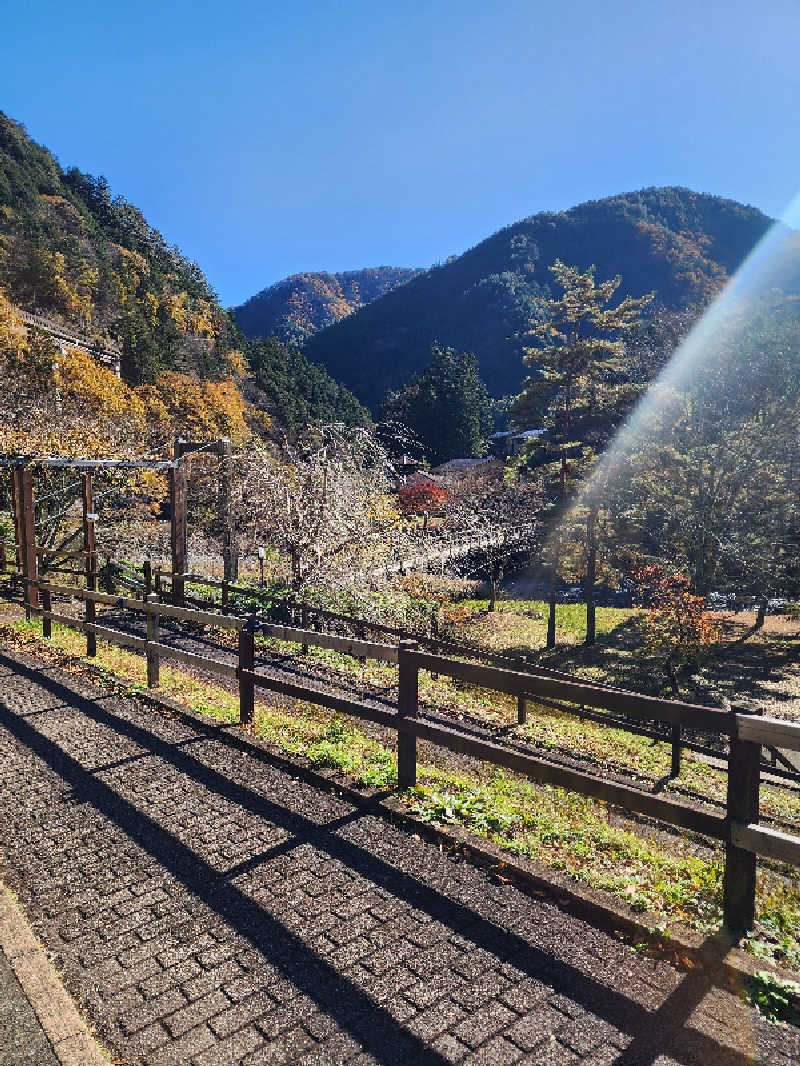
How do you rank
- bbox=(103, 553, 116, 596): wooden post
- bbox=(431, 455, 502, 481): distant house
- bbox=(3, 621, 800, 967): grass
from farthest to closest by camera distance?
bbox=(431, 455, 502, 481): distant house < bbox=(103, 553, 116, 596): wooden post < bbox=(3, 621, 800, 967): grass

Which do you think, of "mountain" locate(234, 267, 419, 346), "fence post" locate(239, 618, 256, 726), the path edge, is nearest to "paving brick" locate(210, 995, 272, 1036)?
the path edge

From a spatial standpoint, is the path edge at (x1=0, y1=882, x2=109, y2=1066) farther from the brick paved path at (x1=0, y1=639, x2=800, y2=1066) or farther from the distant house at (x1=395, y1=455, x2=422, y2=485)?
the distant house at (x1=395, y1=455, x2=422, y2=485)

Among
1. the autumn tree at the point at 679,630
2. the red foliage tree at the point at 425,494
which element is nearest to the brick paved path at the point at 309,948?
the autumn tree at the point at 679,630

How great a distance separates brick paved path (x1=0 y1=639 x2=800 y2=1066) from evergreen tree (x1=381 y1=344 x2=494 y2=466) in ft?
203

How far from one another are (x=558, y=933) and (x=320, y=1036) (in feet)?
4.01

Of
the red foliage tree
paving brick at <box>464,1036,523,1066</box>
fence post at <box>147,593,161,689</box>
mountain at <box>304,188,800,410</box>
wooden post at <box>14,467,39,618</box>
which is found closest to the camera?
paving brick at <box>464,1036,523,1066</box>

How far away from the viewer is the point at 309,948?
2996mm

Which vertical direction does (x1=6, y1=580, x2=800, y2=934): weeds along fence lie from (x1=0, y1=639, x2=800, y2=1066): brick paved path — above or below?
above

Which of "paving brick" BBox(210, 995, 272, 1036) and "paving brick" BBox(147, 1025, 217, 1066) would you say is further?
"paving brick" BBox(210, 995, 272, 1036)

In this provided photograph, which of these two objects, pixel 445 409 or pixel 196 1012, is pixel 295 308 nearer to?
pixel 445 409

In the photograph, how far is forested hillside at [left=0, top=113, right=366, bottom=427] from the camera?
45094 mm

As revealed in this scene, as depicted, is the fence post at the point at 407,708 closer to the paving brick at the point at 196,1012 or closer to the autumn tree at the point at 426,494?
the paving brick at the point at 196,1012

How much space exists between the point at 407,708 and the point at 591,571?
23.2 metres

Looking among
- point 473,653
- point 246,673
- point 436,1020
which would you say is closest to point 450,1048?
point 436,1020
